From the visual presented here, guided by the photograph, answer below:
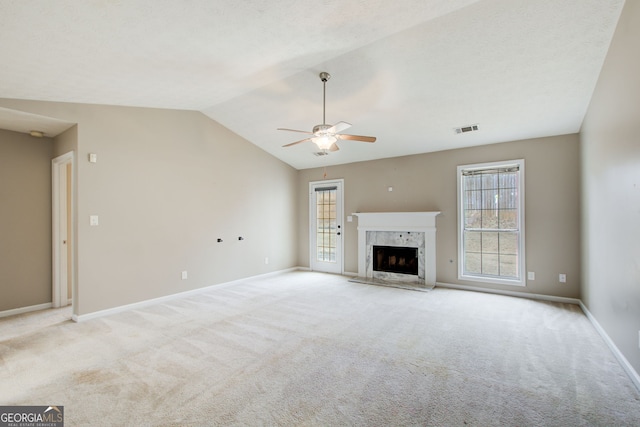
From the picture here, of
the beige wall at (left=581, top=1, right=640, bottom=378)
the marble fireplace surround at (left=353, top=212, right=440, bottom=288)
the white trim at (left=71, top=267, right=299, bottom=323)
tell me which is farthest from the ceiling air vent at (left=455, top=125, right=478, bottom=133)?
the white trim at (left=71, top=267, right=299, bottom=323)

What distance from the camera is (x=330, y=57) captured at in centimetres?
317

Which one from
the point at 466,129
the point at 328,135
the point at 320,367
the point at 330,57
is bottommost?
the point at 320,367

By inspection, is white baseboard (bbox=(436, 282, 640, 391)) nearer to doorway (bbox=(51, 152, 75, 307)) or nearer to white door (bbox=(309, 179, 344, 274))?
white door (bbox=(309, 179, 344, 274))

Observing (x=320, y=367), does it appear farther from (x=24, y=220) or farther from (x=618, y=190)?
(x=24, y=220)

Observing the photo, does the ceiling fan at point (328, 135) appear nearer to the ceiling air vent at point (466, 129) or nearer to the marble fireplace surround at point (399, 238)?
the ceiling air vent at point (466, 129)

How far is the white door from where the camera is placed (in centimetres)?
666

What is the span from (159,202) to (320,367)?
348cm

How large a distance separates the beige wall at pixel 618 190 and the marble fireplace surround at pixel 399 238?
2250mm

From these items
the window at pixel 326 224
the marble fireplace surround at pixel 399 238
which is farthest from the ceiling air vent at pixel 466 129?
the window at pixel 326 224

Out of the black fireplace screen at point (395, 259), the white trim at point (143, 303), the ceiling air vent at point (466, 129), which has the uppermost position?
the ceiling air vent at point (466, 129)

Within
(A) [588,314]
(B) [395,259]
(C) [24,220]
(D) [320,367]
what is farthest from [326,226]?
(C) [24,220]

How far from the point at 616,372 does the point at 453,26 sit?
3.30 metres

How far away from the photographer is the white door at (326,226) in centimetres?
666

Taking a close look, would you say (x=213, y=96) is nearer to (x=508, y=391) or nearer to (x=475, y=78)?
(x=475, y=78)
